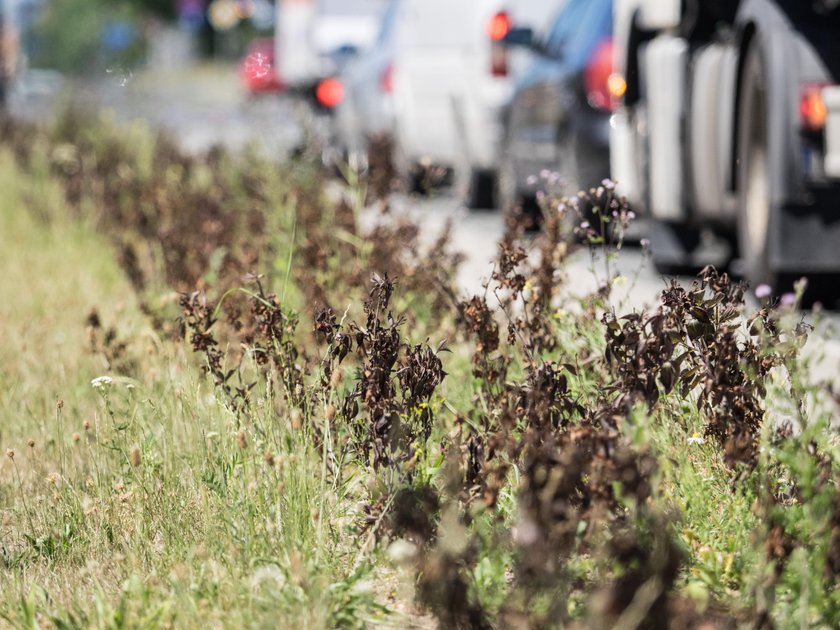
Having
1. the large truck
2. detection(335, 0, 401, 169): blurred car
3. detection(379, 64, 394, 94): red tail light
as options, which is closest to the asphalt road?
the large truck

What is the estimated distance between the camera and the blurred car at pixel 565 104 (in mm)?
10375

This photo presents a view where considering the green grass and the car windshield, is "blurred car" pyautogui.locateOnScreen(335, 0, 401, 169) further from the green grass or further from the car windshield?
the green grass

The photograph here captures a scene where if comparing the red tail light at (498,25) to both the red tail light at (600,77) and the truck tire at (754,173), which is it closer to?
the red tail light at (600,77)

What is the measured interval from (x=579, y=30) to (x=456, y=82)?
13.8 feet

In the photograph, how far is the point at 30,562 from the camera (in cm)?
408

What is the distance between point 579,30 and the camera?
11.0m

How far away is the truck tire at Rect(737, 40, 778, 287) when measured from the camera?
7738 millimetres

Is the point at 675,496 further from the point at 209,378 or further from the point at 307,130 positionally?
the point at 307,130

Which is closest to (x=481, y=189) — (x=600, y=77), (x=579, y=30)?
(x=579, y=30)

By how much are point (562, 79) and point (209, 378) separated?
646 centimetres

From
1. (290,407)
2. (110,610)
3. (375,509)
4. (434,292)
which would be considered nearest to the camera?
(110,610)

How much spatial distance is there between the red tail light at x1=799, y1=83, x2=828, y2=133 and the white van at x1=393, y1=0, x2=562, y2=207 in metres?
6.44

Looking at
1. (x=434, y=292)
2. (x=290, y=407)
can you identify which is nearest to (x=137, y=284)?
(x=434, y=292)

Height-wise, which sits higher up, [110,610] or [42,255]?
[110,610]
